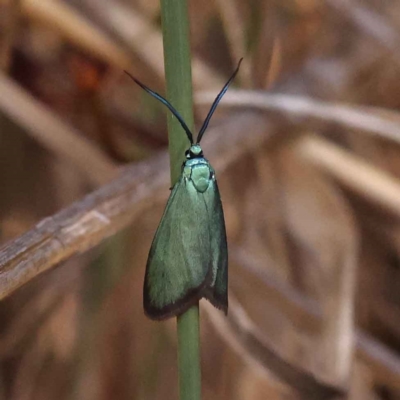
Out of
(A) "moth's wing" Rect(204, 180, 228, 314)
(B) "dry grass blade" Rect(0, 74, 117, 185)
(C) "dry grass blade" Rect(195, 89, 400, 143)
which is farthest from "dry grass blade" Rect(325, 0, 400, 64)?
(A) "moth's wing" Rect(204, 180, 228, 314)

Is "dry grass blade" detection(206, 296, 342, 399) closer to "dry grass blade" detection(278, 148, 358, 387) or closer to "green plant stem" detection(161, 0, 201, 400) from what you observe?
"dry grass blade" detection(278, 148, 358, 387)

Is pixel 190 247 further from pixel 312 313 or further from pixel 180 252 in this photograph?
pixel 312 313

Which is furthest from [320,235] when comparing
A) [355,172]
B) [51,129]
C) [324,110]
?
[51,129]

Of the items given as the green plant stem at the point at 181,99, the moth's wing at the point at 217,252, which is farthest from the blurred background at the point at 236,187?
the green plant stem at the point at 181,99

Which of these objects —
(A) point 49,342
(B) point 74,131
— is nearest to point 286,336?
(A) point 49,342

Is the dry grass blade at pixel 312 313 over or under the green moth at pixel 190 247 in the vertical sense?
over

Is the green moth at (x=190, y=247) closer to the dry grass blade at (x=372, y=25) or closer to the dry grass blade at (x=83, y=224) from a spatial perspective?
the dry grass blade at (x=83, y=224)

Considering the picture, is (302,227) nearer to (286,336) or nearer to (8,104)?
(286,336)
